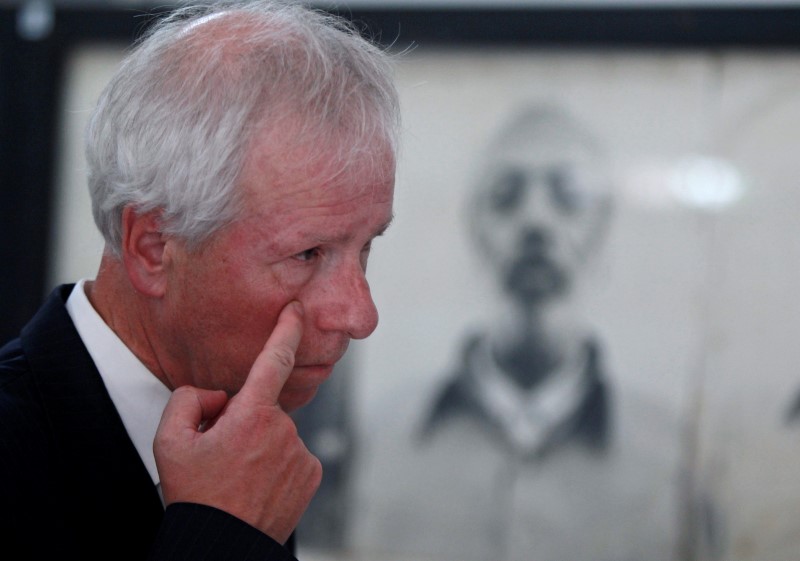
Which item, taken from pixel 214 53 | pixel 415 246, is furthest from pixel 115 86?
pixel 415 246

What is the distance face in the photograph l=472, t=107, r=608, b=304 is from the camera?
3.66m

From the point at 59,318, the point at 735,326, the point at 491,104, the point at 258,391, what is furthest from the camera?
the point at 491,104

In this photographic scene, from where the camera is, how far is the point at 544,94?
3.72 m

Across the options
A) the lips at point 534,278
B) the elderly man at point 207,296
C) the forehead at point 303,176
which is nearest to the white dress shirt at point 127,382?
the elderly man at point 207,296

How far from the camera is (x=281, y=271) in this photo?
154 cm

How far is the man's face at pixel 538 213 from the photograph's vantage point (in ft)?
12.0

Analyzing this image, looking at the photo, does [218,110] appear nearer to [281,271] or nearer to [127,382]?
[281,271]

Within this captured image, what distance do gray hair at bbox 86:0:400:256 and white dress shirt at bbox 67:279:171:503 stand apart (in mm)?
145

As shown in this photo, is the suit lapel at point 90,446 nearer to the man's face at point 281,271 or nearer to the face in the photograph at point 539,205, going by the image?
the man's face at point 281,271

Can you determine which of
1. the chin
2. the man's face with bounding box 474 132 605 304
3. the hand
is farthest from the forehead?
the man's face with bounding box 474 132 605 304

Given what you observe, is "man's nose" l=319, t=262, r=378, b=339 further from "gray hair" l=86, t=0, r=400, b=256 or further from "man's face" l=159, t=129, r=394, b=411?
"gray hair" l=86, t=0, r=400, b=256

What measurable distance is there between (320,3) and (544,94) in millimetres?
939

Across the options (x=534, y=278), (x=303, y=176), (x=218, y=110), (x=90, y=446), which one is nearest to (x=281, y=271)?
(x=303, y=176)

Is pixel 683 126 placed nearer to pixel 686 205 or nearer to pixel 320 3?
pixel 686 205
